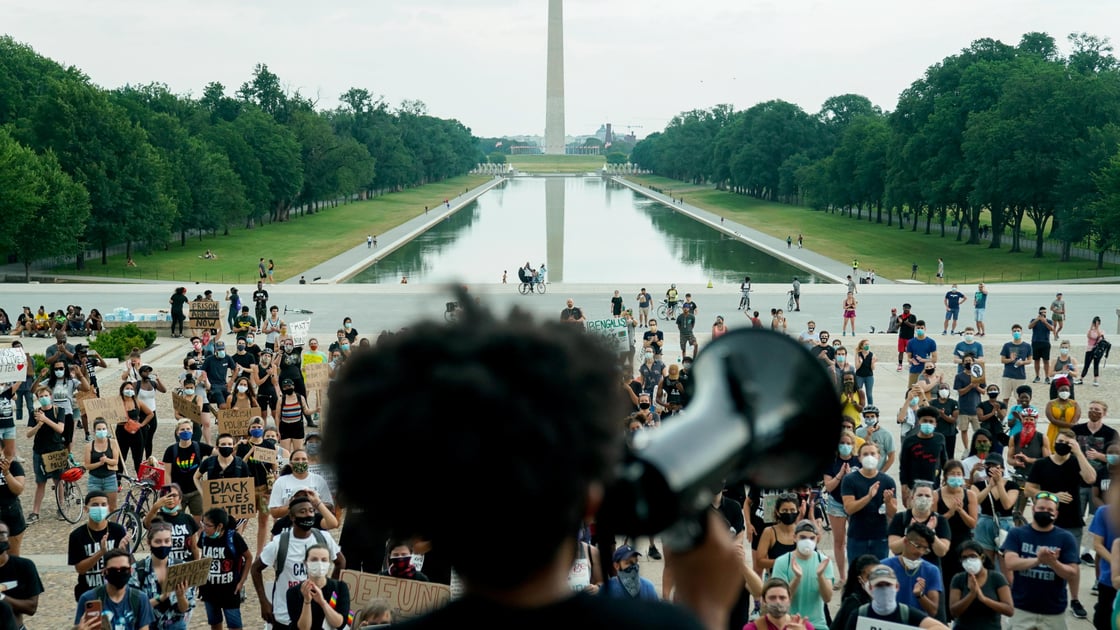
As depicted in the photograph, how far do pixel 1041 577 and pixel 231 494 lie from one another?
26.7 ft

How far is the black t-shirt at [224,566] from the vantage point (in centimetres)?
945

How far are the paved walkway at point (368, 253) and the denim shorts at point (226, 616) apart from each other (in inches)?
1573

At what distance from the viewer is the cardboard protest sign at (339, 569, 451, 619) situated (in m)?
8.52

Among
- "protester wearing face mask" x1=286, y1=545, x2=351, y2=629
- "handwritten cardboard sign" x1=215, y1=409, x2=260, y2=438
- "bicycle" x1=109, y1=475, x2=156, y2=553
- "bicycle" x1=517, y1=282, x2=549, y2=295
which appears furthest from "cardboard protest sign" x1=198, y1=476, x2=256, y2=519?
"bicycle" x1=517, y1=282, x2=549, y2=295

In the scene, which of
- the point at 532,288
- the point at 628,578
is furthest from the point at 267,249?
the point at 628,578

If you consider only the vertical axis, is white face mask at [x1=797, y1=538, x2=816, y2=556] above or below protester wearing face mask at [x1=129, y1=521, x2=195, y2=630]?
above

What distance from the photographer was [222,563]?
31.1 feet

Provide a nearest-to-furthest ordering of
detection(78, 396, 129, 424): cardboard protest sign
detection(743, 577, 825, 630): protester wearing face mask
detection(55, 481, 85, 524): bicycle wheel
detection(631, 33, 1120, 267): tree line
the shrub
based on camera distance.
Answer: detection(743, 577, 825, 630): protester wearing face mask → detection(55, 481, 85, 524): bicycle wheel → detection(78, 396, 129, 424): cardboard protest sign → the shrub → detection(631, 33, 1120, 267): tree line

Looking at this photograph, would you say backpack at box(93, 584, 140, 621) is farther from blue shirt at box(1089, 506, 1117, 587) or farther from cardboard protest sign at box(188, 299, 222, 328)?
cardboard protest sign at box(188, 299, 222, 328)

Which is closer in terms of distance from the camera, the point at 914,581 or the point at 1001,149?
the point at 914,581

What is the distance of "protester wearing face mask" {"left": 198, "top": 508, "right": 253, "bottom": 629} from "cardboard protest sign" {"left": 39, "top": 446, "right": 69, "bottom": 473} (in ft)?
17.5

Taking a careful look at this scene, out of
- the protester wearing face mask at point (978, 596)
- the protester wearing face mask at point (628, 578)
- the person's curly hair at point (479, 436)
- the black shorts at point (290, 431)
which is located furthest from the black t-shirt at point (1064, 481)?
the person's curly hair at point (479, 436)

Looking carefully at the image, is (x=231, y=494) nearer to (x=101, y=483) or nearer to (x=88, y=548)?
(x=101, y=483)

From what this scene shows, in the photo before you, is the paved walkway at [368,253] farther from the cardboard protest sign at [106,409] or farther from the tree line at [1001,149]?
the tree line at [1001,149]
